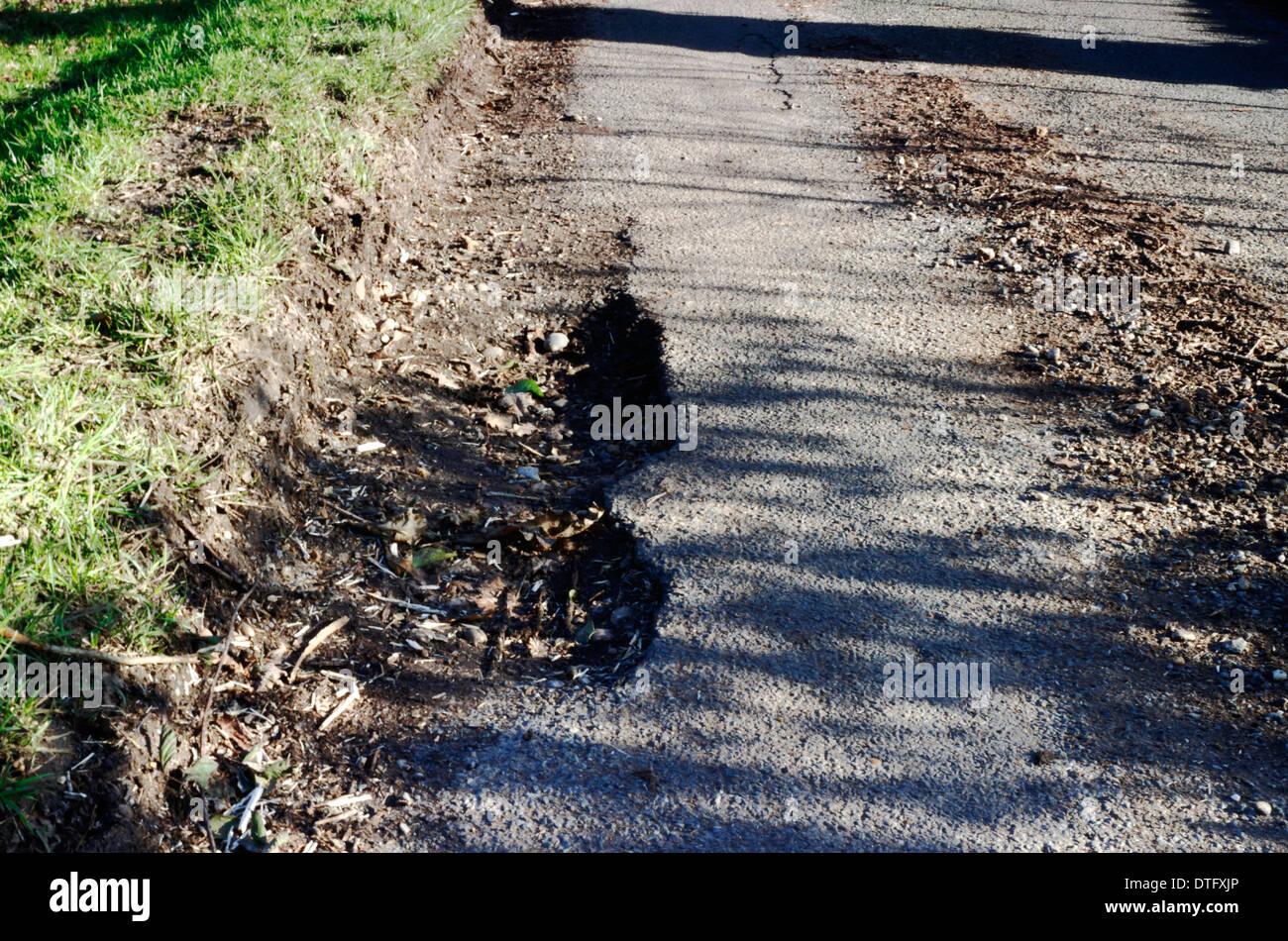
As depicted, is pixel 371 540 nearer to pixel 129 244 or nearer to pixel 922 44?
pixel 129 244

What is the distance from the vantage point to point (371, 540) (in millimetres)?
3600

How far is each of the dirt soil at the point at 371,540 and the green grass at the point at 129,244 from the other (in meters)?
0.12

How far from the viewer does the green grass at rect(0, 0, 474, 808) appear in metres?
2.82

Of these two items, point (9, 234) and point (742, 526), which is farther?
point (9, 234)

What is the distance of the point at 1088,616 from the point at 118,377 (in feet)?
11.2

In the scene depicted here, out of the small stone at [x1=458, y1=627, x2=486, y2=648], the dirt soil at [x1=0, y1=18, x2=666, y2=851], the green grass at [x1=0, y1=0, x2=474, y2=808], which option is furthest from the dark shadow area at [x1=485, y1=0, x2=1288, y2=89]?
the small stone at [x1=458, y1=627, x2=486, y2=648]

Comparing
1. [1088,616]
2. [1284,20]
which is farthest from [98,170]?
[1284,20]

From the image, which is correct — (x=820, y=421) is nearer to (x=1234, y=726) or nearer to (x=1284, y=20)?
(x=1234, y=726)

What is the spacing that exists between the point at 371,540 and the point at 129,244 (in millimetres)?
1753

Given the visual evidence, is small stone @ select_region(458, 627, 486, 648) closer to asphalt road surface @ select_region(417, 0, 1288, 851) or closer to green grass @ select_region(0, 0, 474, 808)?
asphalt road surface @ select_region(417, 0, 1288, 851)

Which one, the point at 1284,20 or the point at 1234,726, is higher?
the point at 1284,20

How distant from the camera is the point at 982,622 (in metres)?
3.20

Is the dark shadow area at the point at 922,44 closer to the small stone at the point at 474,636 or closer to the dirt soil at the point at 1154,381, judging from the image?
the dirt soil at the point at 1154,381

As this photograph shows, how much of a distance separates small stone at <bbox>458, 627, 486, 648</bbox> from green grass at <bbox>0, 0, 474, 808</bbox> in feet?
2.90
